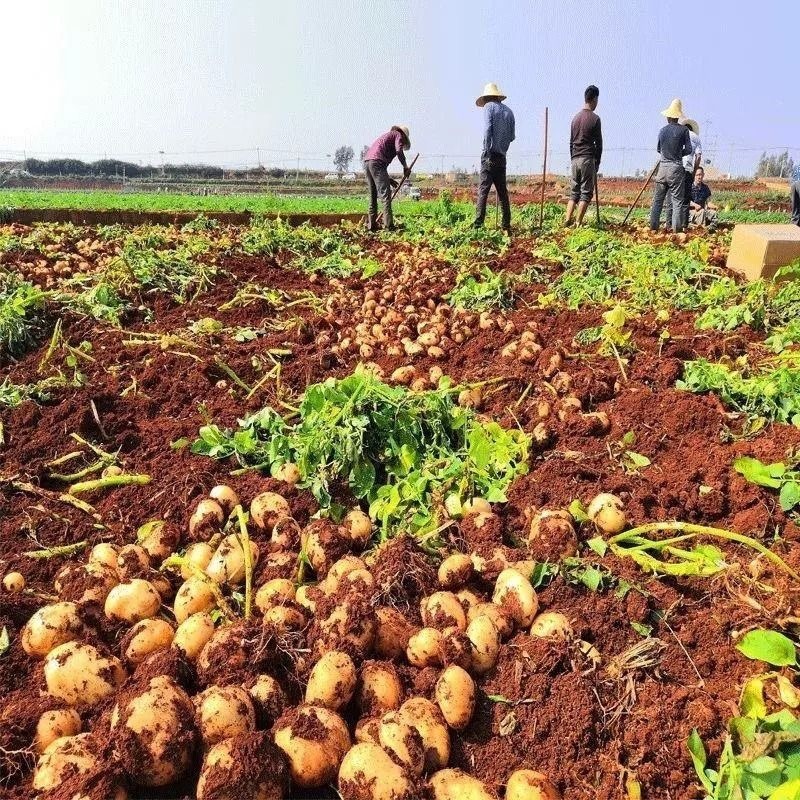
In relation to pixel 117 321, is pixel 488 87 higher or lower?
higher

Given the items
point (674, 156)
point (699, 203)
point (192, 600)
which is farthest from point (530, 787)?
point (699, 203)

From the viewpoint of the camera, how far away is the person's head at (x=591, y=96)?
13188 mm

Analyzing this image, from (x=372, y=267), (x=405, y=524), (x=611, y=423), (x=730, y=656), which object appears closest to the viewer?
(x=730, y=656)

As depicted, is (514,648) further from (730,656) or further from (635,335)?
(635,335)

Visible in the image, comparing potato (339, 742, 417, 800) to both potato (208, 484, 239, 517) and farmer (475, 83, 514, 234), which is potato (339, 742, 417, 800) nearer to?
potato (208, 484, 239, 517)

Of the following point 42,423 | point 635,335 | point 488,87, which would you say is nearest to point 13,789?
point 42,423

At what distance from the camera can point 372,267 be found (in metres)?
9.15

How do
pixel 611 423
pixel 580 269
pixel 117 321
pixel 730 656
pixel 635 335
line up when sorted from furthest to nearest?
pixel 580 269 < pixel 117 321 < pixel 635 335 < pixel 611 423 < pixel 730 656

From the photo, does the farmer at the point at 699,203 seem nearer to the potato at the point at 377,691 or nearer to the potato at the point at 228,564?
the potato at the point at 228,564

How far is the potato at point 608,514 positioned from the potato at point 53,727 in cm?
221

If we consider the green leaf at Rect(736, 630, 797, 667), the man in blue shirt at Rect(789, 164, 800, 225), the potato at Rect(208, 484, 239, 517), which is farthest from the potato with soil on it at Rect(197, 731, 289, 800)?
the man in blue shirt at Rect(789, 164, 800, 225)

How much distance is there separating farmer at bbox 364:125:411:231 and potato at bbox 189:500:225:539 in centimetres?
1206

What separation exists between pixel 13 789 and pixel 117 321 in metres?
5.38

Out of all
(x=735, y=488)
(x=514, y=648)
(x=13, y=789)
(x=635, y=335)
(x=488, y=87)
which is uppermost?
(x=488, y=87)
